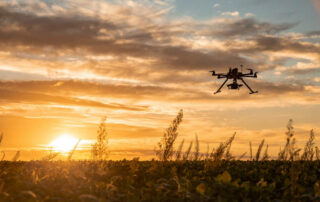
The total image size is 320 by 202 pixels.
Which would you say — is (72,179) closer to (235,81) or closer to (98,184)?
(98,184)

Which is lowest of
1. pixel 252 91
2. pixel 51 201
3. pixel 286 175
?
pixel 51 201

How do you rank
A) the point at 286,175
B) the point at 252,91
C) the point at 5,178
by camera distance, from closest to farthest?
the point at 5,178, the point at 286,175, the point at 252,91

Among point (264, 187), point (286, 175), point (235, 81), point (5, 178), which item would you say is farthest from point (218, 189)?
point (235, 81)

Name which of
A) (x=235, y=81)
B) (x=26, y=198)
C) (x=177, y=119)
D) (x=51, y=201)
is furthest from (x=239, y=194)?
(x=235, y=81)

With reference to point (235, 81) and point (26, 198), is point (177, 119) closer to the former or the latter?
point (26, 198)

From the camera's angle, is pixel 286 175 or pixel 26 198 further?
pixel 286 175

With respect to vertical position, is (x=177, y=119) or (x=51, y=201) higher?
(x=177, y=119)

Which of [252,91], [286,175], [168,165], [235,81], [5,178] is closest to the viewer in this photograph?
[5,178]

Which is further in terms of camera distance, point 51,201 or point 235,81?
point 235,81

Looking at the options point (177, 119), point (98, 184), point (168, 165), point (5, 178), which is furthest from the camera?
point (177, 119)
